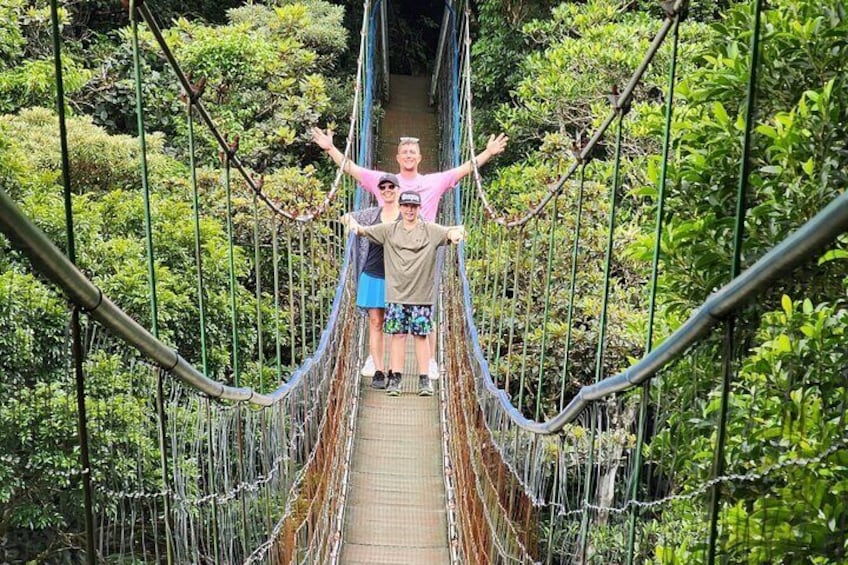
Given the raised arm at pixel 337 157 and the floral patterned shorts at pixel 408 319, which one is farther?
the raised arm at pixel 337 157

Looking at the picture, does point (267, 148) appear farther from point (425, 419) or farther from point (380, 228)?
point (380, 228)

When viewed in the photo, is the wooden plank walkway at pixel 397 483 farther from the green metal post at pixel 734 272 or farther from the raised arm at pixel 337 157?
the green metal post at pixel 734 272

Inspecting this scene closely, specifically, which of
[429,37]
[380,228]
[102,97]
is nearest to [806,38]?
[380,228]

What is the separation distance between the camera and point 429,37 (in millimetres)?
10555

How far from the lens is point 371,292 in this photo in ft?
10.9

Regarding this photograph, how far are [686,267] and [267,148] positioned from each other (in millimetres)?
Result: 4390

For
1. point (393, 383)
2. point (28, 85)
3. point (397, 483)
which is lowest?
point (397, 483)

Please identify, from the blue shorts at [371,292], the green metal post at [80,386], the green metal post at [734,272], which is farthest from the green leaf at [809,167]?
the blue shorts at [371,292]

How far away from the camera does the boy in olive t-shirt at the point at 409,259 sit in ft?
10.2

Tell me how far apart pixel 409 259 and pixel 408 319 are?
217mm

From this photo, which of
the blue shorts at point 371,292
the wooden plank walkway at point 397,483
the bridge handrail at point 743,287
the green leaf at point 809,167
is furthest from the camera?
the blue shorts at point 371,292

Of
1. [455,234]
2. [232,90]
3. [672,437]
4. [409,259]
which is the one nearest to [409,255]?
[409,259]

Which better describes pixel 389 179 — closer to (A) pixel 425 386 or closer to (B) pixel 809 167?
(A) pixel 425 386

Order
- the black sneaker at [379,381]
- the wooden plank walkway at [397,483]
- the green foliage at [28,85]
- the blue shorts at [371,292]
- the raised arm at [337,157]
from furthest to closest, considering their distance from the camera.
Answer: the green foliage at [28,85], the black sneaker at [379,381], the raised arm at [337,157], the blue shorts at [371,292], the wooden plank walkway at [397,483]
